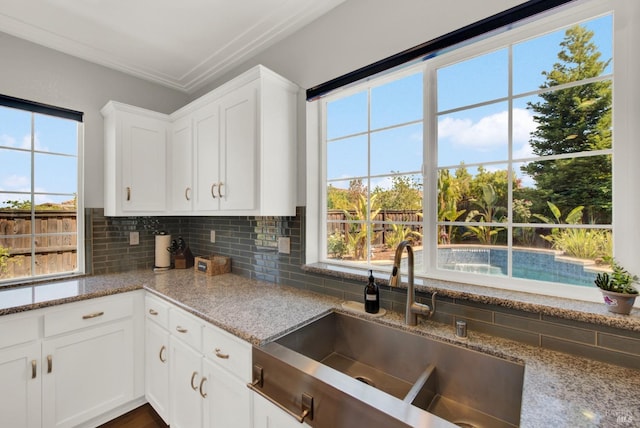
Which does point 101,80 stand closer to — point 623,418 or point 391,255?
point 391,255

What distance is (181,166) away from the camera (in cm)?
235

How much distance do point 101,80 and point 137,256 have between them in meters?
1.54

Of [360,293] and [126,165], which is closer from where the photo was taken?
[360,293]

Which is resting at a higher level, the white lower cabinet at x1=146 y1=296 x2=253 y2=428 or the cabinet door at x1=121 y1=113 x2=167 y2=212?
the cabinet door at x1=121 y1=113 x2=167 y2=212

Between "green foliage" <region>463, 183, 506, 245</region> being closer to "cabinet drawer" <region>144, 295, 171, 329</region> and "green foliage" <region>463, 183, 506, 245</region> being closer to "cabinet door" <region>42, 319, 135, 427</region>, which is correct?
"cabinet drawer" <region>144, 295, 171, 329</region>

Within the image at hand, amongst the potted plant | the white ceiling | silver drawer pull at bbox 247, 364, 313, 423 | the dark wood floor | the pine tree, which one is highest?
the white ceiling

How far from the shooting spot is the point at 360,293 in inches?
62.6

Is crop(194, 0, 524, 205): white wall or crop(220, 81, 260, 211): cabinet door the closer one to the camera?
crop(194, 0, 524, 205): white wall

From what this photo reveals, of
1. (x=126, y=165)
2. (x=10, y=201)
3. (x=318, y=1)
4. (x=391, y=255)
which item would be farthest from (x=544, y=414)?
(x=10, y=201)

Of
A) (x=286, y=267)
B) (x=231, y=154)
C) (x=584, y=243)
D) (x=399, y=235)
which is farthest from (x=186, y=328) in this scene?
(x=584, y=243)

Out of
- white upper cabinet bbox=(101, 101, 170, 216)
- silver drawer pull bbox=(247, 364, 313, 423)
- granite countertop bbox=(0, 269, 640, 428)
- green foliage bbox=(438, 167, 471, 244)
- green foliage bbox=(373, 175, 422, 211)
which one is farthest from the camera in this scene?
white upper cabinet bbox=(101, 101, 170, 216)

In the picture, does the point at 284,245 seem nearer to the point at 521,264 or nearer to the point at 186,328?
the point at 186,328

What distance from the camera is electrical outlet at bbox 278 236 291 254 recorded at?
1973 millimetres

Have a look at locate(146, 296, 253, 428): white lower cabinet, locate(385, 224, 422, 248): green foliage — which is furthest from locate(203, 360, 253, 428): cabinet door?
locate(385, 224, 422, 248): green foliage
